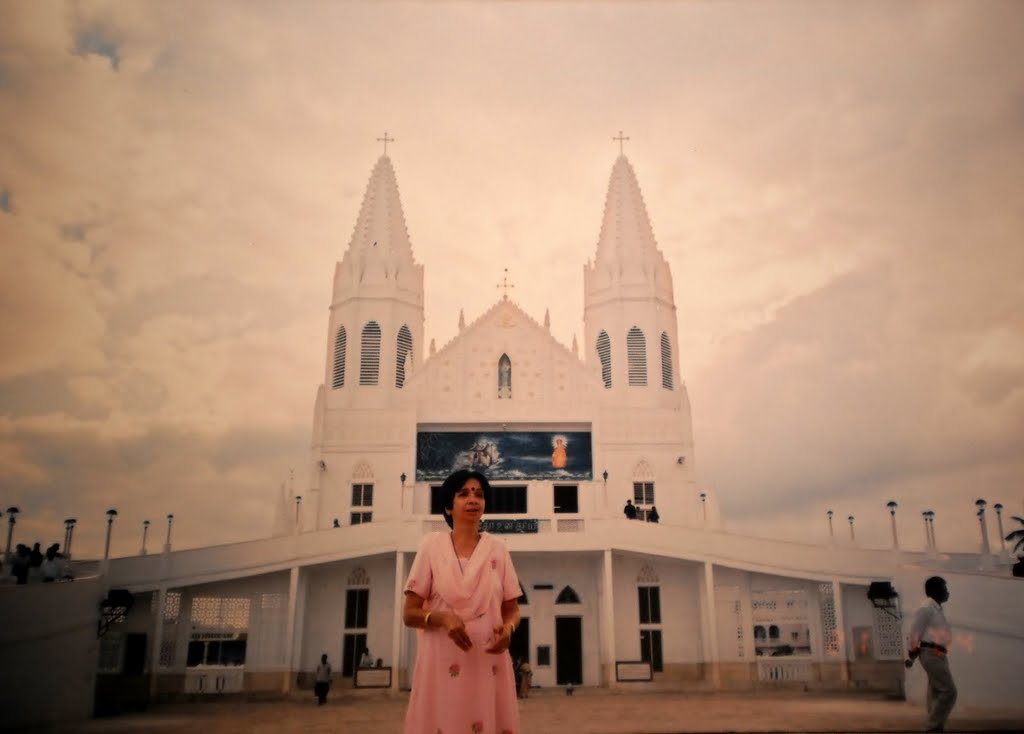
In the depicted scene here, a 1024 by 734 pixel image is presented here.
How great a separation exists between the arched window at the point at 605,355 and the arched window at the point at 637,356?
0.86 metres

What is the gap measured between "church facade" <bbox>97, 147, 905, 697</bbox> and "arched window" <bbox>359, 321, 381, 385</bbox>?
0.19ft

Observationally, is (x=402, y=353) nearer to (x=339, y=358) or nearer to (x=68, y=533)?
(x=339, y=358)

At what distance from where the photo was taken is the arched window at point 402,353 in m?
34.7

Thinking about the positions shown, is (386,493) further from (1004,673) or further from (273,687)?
(1004,673)

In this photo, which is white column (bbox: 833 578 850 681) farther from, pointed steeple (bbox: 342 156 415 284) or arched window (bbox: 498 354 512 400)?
pointed steeple (bbox: 342 156 415 284)

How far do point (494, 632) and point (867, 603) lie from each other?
23.1 m

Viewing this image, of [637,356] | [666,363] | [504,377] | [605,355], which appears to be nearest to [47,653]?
[504,377]

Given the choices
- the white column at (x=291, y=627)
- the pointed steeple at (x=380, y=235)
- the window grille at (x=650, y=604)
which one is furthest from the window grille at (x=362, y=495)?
the window grille at (x=650, y=604)

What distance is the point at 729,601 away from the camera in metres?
27.7

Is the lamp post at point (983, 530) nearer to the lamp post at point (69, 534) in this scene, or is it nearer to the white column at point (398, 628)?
the white column at point (398, 628)

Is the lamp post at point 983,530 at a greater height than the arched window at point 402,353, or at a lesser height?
lesser

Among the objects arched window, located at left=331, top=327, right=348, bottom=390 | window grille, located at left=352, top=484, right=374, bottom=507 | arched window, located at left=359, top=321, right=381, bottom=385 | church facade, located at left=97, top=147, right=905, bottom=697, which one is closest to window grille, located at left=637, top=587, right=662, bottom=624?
church facade, located at left=97, top=147, right=905, bottom=697

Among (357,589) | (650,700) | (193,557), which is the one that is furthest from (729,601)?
(193,557)

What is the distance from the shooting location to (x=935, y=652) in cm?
973
